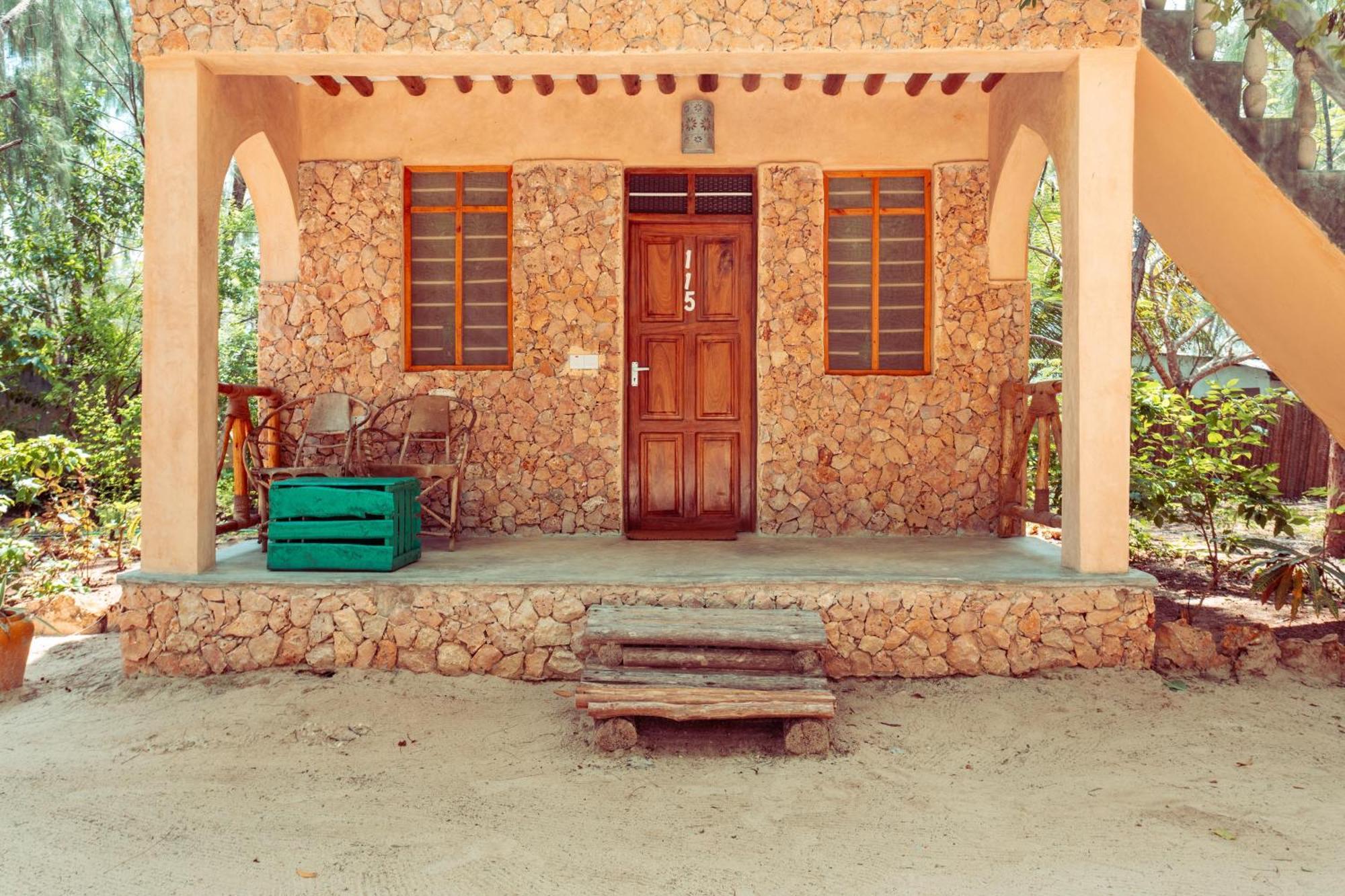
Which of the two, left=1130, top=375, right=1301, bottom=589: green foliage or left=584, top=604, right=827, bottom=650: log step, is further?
left=1130, top=375, right=1301, bottom=589: green foliage

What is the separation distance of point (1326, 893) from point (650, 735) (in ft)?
8.02

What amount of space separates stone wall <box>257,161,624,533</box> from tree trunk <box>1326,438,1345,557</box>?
5.07 m

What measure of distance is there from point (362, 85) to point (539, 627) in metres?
3.73

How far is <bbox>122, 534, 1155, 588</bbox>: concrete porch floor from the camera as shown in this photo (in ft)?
16.2

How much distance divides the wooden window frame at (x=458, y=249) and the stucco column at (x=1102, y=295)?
3.55m

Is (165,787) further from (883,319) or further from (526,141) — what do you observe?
(883,319)

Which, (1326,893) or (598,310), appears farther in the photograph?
(598,310)

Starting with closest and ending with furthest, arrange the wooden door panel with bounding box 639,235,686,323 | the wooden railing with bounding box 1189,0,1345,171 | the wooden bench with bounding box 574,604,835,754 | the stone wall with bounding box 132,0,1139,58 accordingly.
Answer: the wooden bench with bounding box 574,604,835,754 → the wooden railing with bounding box 1189,0,1345,171 → the stone wall with bounding box 132,0,1139,58 → the wooden door panel with bounding box 639,235,686,323

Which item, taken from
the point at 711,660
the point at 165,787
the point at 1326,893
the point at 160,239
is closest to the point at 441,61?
the point at 160,239

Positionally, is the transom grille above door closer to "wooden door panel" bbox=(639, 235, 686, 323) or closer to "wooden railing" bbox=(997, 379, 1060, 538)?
"wooden door panel" bbox=(639, 235, 686, 323)

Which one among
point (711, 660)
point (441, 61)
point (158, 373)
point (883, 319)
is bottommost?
point (711, 660)

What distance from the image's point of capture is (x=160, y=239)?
4.88 metres

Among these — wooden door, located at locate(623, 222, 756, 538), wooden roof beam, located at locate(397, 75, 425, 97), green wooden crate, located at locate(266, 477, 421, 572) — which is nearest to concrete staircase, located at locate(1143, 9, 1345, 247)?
wooden door, located at locate(623, 222, 756, 538)

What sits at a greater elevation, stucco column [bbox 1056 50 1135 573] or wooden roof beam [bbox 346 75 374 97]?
wooden roof beam [bbox 346 75 374 97]
